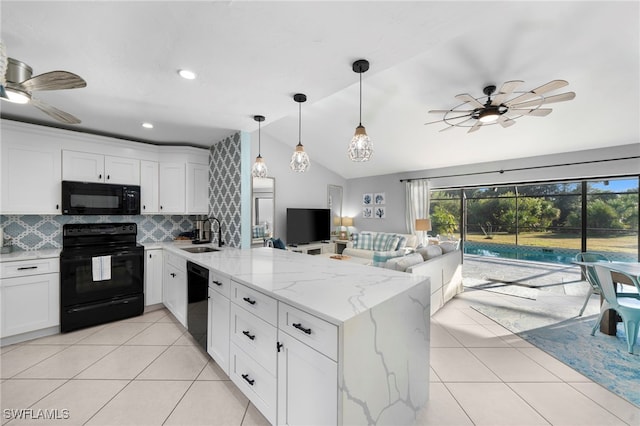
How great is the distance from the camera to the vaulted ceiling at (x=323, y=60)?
1.33 meters

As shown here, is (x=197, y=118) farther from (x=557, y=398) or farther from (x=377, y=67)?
(x=557, y=398)

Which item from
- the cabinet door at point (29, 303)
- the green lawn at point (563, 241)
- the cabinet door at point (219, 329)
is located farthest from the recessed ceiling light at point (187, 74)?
the green lawn at point (563, 241)

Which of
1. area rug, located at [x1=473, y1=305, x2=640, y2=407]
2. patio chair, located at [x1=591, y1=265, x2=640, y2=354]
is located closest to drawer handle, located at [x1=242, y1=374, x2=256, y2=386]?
area rug, located at [x1=473, y1=305, x2=640, y2=407]

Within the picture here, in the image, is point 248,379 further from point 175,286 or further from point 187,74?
point 187,74

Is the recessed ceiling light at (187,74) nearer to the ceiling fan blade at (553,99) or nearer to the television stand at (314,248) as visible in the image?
the ceiling fan blade at (553,99)

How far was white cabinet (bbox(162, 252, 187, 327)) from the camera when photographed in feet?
8.76

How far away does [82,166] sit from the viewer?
3.03 metres

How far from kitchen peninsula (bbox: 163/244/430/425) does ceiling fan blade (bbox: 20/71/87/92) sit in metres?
1.47

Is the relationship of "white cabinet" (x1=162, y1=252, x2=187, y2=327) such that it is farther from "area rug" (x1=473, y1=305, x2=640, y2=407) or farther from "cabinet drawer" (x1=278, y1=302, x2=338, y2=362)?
"area rug" (x1=473, y1=305, x2=640, y2=407)

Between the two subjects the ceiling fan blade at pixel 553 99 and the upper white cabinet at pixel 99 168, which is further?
the upper white cabinet at pixel 99 168

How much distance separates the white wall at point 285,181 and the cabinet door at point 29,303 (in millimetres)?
3340

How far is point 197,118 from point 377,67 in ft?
6.71

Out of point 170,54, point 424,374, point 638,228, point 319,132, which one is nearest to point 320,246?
point 319,132

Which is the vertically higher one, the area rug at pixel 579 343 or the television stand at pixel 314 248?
the television stand at pixel 314 248
